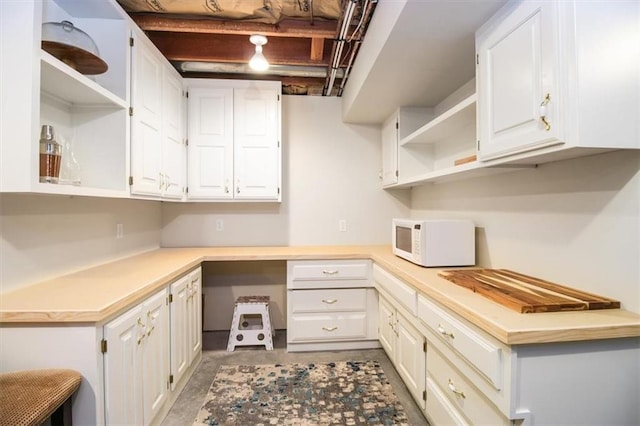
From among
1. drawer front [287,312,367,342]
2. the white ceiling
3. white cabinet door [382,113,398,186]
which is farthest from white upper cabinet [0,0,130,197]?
white cabinet door [382,113,398,186]

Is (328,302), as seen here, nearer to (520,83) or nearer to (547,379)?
(547,379)

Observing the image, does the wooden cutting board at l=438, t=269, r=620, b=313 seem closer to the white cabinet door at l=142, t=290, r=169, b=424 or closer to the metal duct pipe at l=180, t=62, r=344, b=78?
the white cabinet door at l=142, t=290, r=169, b=424

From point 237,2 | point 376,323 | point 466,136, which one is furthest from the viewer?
point 376,323

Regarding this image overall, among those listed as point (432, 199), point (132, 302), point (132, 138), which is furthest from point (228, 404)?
point (432, 199)

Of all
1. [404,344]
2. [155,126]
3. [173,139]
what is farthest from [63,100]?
[404,344]

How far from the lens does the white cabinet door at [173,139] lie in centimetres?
224

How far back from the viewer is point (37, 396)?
3.13 feet

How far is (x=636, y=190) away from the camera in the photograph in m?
1.05

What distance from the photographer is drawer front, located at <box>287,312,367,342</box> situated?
2520mm

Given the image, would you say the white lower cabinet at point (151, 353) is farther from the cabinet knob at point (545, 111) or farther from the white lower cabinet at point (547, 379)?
the cabinet knob at point (545, 111)

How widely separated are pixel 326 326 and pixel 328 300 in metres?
0.23

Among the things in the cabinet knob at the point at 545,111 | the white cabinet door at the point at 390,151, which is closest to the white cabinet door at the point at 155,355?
the cabinet knob at the point at 545,111

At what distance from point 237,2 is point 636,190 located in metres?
2.25

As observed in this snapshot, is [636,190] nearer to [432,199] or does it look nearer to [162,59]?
→ [432,199]
